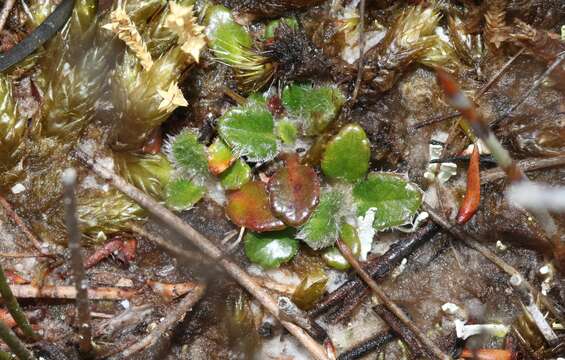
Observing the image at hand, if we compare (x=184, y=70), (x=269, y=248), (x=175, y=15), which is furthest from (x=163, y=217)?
(x=175, y=15)

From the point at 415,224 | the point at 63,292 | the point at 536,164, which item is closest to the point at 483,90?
the point at 536,164

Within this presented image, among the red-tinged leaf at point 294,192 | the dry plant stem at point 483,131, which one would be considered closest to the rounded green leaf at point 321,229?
the red-tinged leaf at point 294,192

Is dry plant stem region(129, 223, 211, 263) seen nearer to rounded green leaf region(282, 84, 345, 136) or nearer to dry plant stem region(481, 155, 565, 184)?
rounded green leaf region(282, 84, 345, 136)

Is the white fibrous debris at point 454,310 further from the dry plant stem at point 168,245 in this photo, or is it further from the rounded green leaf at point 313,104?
the dry plant stem at point 168,245

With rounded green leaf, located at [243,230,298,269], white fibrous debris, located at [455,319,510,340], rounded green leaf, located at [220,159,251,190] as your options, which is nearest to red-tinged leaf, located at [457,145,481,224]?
white fibrous debris, located at [455,319,510,340]

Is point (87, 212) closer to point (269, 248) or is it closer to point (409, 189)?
point (269, 248)

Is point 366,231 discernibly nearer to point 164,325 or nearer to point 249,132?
point 249,132
